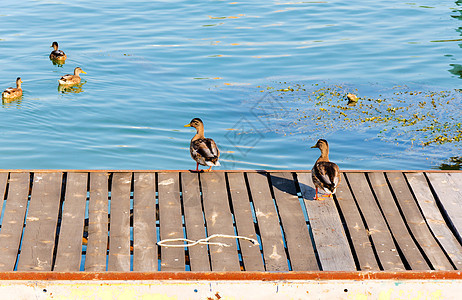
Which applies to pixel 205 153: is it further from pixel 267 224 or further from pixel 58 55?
pixel 58 55

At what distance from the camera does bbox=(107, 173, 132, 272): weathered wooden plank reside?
707cm

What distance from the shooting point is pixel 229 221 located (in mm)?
7812

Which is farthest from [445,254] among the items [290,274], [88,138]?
[88,138]

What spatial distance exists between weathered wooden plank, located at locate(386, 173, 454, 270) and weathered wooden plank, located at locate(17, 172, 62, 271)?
427cm

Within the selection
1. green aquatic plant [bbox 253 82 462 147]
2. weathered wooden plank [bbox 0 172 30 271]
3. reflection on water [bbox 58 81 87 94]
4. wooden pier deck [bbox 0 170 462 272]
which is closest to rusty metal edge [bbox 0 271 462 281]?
wooden pier deck [bbox 0 170 462 272]

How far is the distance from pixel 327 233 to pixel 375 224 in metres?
0.64

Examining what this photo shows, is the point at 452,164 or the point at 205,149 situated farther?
the point at 452,164

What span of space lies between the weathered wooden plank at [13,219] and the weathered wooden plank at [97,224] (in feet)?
A: 2.64

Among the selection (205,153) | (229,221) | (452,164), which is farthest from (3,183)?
(452,164)

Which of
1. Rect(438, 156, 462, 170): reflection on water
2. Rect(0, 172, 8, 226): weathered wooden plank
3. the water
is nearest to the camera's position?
Rect(0, 172, 8, 226): weathered wooden plank

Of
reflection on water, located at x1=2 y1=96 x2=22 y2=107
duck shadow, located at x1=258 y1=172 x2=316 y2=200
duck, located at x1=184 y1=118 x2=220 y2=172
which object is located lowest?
duck shadow, located at x1=258 y1=172 x2=316 y2=200

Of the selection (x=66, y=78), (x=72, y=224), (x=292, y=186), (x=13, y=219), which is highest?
(x=66, y=78)

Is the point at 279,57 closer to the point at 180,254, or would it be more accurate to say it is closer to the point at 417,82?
the point at 417,82

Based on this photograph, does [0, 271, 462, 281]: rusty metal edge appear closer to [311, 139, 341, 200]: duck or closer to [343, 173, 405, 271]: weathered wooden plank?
[343, 173, 405, 271]: weathered wooden plank
